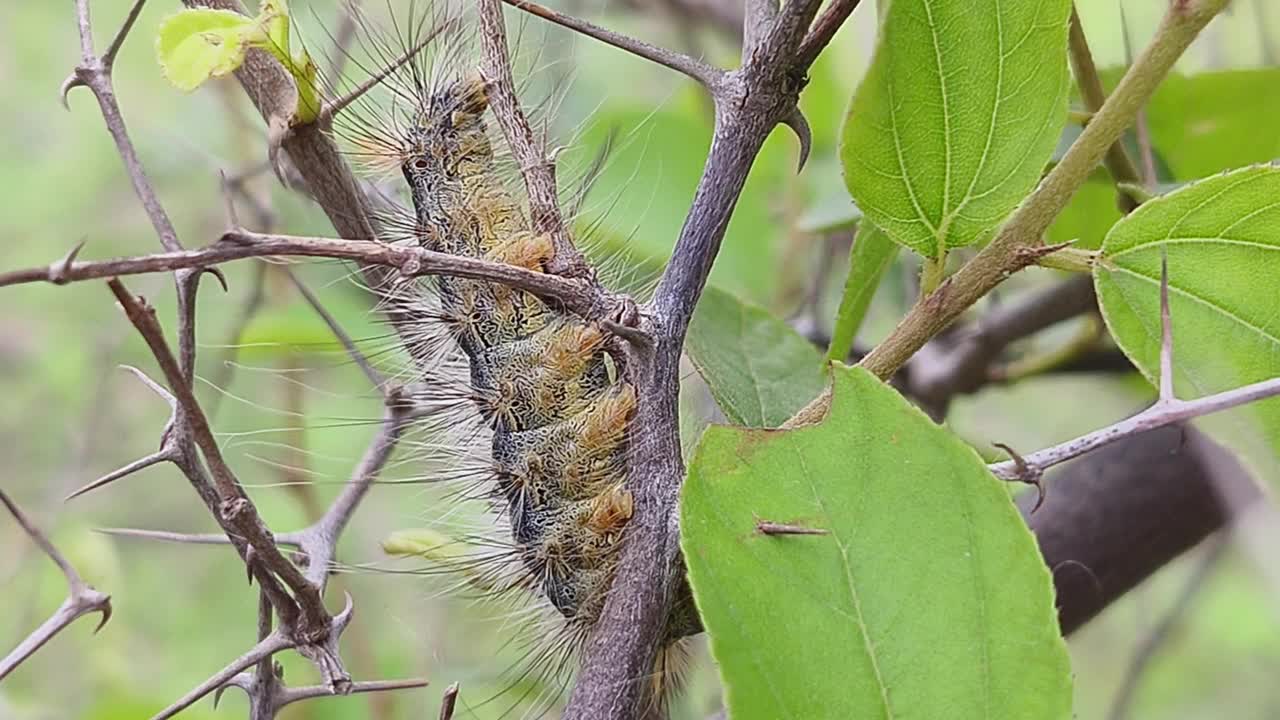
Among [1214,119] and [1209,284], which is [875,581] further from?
[1214,119]

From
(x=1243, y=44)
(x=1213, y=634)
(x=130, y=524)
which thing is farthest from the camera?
(x=1213, y=634)

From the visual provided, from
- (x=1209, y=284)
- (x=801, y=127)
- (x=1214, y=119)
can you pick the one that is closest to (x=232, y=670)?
(x=801, y=127)

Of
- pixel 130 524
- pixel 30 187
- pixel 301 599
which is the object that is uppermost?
pixel 301 599

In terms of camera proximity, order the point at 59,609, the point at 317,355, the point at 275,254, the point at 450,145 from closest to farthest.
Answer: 1. the point at 275,254
2. the point at 59,609
3. the point at 450,145
4. the point at 317,355

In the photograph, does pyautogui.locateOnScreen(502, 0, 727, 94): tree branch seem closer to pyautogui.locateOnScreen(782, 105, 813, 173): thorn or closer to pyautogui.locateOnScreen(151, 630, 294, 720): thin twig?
pyautogui.locateOnScreen(782, 105, 813, 173): thorn

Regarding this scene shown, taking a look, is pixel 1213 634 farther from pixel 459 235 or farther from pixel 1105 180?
pixel 459 235

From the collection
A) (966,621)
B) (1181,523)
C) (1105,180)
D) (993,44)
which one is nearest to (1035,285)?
(1181,523)

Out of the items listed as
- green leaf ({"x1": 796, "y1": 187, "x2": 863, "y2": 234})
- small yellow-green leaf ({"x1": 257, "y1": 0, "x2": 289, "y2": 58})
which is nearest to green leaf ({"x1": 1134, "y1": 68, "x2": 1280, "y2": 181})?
green leaf ({"x1": 796, "y1": 187, "x2": 863, "y2": 234})
